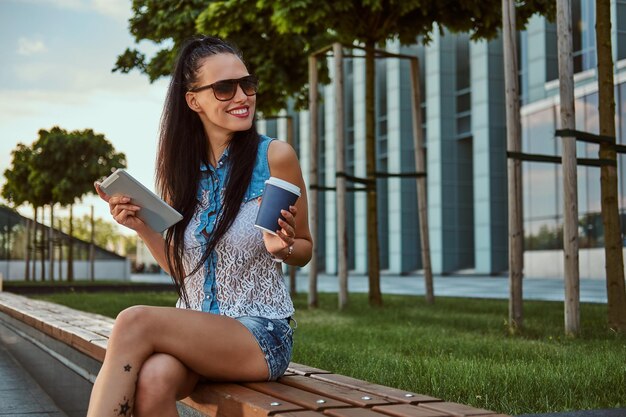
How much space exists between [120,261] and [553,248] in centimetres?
1971

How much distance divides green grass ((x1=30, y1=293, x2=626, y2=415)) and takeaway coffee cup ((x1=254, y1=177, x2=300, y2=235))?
5.99 feet

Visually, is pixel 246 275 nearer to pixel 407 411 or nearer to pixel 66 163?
pixel 407 411

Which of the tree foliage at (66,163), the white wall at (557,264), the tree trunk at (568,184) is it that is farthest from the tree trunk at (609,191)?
the tree foliage at (66,163)

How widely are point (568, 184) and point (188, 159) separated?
16.8 ft

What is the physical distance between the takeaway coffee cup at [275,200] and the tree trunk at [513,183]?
5.56 metres

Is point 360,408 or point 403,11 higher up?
point 403,11

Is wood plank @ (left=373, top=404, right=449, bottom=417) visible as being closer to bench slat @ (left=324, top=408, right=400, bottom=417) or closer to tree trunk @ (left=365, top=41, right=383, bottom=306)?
bench slat @ (left=324, top=408, right=400, bottom=417)

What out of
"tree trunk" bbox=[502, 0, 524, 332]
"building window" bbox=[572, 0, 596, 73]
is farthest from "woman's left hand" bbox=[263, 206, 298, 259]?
"building window" bbox=[572, 0, 596, 73]

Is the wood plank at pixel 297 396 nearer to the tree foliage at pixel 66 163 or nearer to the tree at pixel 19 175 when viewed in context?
the tree foliage at pixel 66 163

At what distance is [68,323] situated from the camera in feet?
20.1

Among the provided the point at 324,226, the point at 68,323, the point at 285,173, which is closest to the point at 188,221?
the point at 285,173

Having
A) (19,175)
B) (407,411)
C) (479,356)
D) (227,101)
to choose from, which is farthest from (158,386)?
(19,175)

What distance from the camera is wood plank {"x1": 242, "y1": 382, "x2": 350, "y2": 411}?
8.67ft

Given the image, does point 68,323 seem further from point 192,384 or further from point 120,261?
point 120,261
